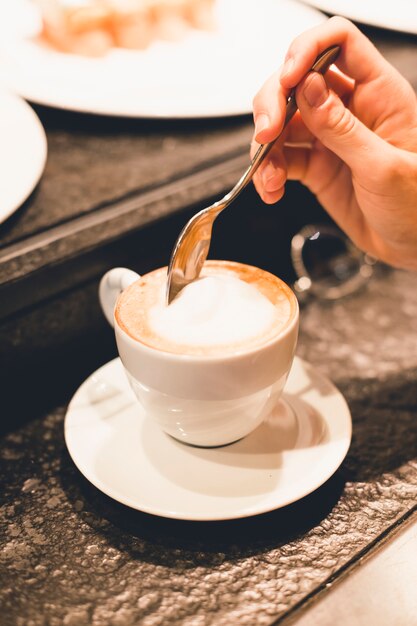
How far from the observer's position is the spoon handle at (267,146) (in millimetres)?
611

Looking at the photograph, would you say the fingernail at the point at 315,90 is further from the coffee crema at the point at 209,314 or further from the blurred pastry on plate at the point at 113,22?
the blurred pastry on plate at the point at 113,22

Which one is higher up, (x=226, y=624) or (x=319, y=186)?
(x=319, y=186)

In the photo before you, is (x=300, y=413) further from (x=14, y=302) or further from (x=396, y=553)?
(x=14, y=302)

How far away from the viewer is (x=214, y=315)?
0.57 m

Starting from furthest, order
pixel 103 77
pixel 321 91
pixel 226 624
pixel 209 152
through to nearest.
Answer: pixel 103 77 < pixel 209 152 < pixel 321 91 < pixel 226 624

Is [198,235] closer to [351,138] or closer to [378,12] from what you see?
[351,138]

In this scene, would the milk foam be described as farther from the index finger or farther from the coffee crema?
the index finger

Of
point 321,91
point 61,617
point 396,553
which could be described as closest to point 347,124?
point 321,91

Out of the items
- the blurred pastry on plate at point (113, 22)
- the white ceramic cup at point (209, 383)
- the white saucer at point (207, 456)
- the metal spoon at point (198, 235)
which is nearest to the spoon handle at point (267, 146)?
the metal spoon at point (198, 235)

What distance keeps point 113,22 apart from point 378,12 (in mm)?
420

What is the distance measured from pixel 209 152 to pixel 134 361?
0.39 meters

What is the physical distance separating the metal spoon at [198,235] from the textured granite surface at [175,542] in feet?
0.66

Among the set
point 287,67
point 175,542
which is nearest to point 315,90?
point 287,67

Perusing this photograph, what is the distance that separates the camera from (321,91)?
62cm
